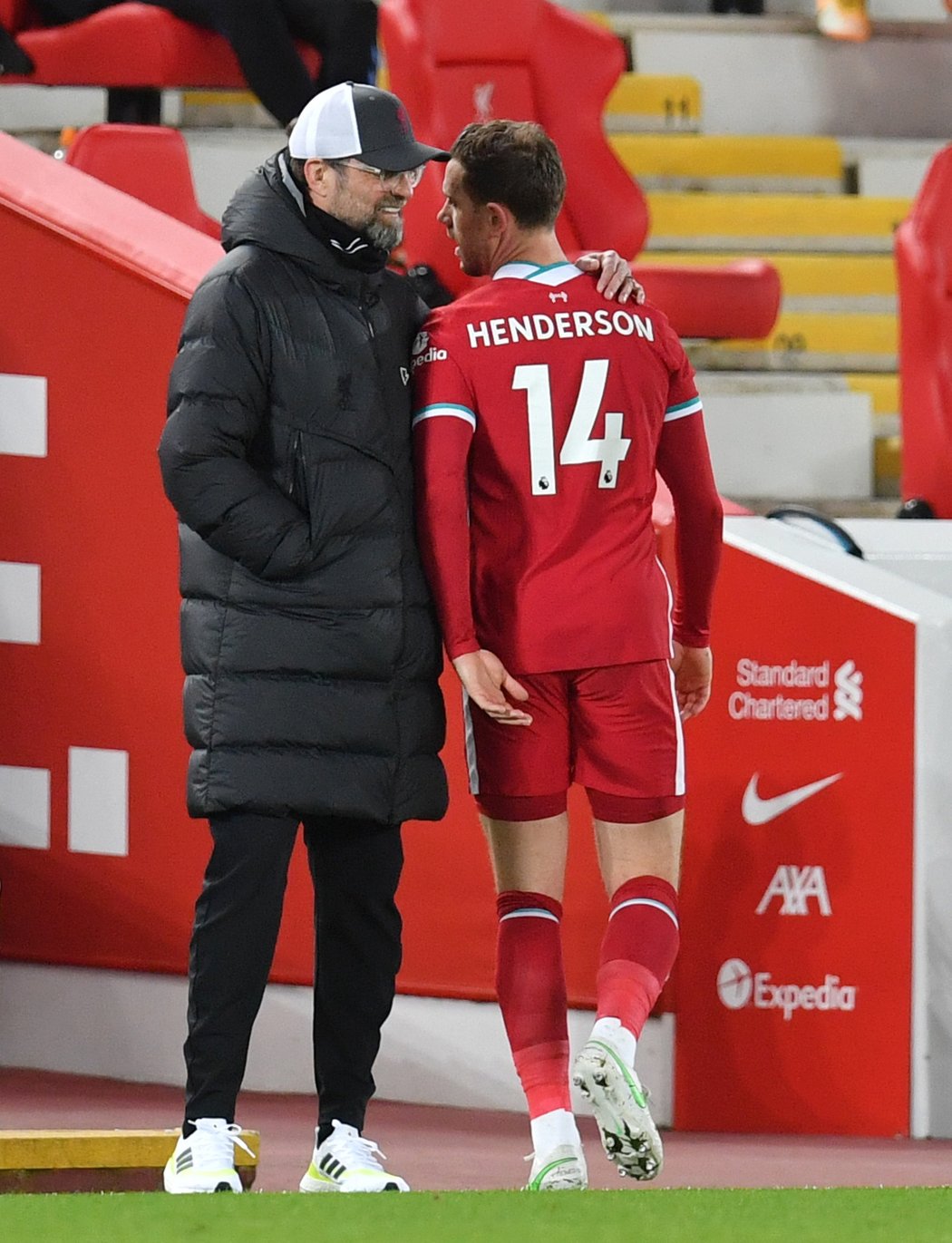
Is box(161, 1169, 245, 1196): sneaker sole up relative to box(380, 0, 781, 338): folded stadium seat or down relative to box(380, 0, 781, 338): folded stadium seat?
down

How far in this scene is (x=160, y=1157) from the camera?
2523mm

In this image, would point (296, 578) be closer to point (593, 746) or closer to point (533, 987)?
point (593, 746)

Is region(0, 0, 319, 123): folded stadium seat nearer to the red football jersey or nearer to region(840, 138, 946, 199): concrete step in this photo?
region(840, 138, 946, 199): concrete step

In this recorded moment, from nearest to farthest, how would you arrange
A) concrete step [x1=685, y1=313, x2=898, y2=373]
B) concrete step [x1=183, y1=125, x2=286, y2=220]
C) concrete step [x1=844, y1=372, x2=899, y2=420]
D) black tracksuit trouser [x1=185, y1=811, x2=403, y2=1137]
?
black tracksuit trouser [x1=185, y1=811, x2=403, y2=1137]
concrete step [x1=844, y1=372, x2=899, y2=420]
concrete step [x1=685, y1=313, x2=898, y2=373]
concrete step [x1=183, y1=125, x2=286, y2=220]

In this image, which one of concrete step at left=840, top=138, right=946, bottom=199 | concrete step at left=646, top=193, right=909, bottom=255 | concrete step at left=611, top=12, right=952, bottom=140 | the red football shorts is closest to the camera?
the red football shorts

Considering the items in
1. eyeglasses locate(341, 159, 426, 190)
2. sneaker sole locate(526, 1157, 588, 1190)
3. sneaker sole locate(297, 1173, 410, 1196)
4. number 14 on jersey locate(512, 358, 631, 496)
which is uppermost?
eyeglasses locate(341, 159, 426, 190)

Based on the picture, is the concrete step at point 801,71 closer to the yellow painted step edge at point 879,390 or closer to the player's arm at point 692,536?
the yellow painted step edge at point 879,390

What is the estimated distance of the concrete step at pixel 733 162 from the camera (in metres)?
7.37

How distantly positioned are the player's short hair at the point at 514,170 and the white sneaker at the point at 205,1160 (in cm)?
111

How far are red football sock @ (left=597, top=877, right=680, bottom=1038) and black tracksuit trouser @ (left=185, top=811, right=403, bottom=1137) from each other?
0.26 meters

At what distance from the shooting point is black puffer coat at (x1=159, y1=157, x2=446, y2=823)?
2.40 m

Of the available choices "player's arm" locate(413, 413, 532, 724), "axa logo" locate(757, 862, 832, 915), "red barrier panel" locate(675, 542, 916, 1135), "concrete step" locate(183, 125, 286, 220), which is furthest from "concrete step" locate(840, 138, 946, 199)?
"player's arm" locate(413, 413, 532, 724)

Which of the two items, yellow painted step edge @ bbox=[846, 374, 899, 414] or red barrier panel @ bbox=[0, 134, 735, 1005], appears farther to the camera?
yellow painted step edge @ bbox=[846, 374, 899, 414]

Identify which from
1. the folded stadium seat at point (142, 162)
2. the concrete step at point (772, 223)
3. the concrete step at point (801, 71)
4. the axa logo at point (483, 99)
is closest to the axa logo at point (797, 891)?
the folded stadium seat at point (142, 162)
